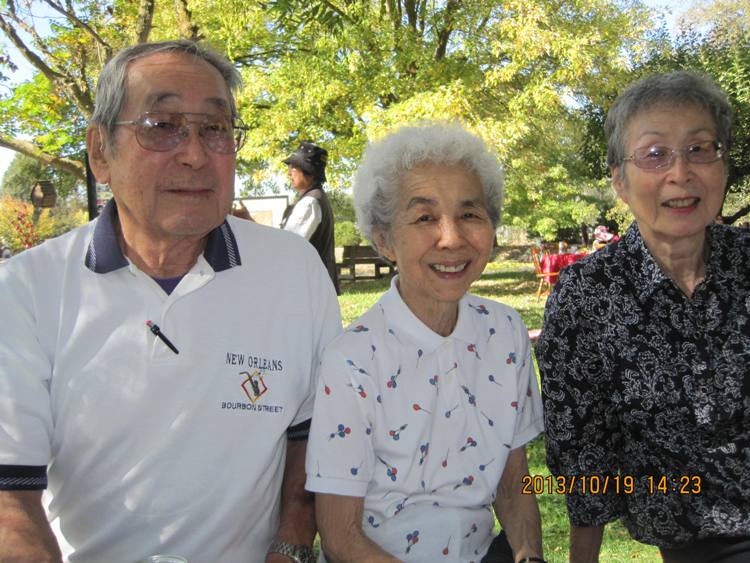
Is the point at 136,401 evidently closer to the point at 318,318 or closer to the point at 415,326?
the point at 318,318

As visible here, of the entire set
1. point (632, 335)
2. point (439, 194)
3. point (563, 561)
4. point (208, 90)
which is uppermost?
point (208, 90)

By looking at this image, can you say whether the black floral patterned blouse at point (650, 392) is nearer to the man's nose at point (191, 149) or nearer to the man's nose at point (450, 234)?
the man's nose at point (450, 234)

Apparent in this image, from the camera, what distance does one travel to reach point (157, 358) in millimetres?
1860

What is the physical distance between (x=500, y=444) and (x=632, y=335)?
0.56 metres

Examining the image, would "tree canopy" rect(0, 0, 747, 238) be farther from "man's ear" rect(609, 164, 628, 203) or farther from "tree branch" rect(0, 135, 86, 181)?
"man's ear" rect(609, 164, 628, 203)

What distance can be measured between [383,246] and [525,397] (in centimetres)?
70

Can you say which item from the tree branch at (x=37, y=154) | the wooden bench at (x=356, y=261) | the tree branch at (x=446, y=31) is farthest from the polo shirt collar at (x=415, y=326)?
the wooden bench at (x=356, y=261)

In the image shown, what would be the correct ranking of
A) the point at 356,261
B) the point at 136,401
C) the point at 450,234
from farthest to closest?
the point at 356,261 < the point at 450,234 < the point at 136,401

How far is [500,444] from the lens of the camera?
2084mm

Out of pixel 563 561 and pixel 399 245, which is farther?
pixel 563 561

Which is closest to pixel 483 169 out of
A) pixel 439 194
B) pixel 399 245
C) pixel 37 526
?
pixel 439 194

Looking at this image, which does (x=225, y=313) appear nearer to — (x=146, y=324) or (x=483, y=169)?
(x=146, y=324)
